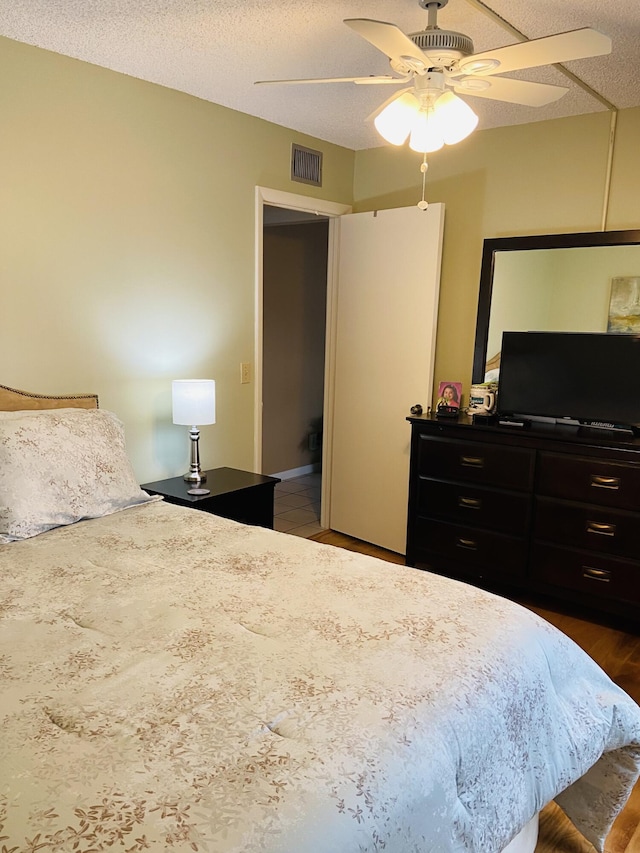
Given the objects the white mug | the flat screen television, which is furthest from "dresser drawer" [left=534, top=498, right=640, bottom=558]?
the white mug

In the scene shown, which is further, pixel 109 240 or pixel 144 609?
pixel 109 240

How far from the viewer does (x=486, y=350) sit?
3617 millimetres

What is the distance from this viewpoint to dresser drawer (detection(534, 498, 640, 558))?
2898 millimetres

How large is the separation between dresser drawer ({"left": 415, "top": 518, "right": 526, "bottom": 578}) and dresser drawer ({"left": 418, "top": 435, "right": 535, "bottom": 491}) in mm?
276

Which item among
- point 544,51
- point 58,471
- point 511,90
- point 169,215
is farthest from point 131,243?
point 544,51

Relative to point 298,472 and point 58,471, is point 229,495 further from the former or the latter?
point 298,472

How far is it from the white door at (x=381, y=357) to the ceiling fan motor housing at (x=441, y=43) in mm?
1711

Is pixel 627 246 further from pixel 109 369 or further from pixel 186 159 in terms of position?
pixel 109 369

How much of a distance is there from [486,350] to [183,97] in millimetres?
2075

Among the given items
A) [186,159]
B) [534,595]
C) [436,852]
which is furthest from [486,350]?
[436,852]

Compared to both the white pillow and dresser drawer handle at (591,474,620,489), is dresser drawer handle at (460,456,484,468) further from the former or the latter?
the white pillow

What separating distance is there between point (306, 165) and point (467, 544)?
7.94ft

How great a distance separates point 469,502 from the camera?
11.1 feet

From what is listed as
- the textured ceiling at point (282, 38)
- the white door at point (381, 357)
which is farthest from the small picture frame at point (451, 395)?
the textured ceiling at point (282, 38)
